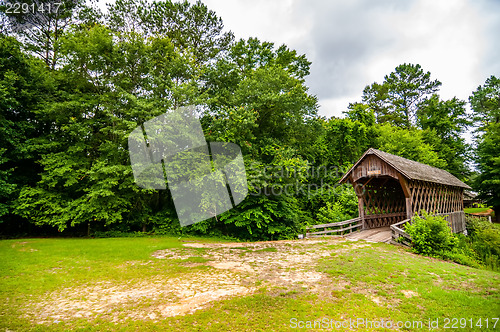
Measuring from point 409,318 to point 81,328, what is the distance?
5975mm

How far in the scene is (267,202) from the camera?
15.9 m

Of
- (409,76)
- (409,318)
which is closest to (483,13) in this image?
(409,318)

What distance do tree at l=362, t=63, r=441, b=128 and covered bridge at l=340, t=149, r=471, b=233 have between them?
20.8m

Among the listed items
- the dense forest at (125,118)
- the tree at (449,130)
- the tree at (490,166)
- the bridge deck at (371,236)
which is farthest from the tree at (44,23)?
the tree at (490,166)

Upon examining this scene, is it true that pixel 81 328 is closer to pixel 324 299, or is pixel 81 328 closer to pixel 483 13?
pixel 324 299

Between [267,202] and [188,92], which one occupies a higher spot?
[188,92]

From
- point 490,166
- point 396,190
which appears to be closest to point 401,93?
point 490,166

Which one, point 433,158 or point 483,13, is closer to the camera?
point 483,13

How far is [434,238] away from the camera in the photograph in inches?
395

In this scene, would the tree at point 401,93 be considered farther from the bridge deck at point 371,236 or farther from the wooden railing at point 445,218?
the bridge deck at point 371,236

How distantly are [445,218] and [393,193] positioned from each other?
3264mm

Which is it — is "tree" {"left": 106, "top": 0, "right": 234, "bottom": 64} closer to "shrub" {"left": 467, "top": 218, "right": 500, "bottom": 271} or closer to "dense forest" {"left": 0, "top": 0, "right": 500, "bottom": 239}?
"dense forest" {"left": 0, "top": 0, "right": 500, "bottom": 239}

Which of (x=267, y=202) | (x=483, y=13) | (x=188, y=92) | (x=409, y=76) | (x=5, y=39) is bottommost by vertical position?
(x=267, y=202)

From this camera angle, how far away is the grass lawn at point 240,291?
4535 mm
